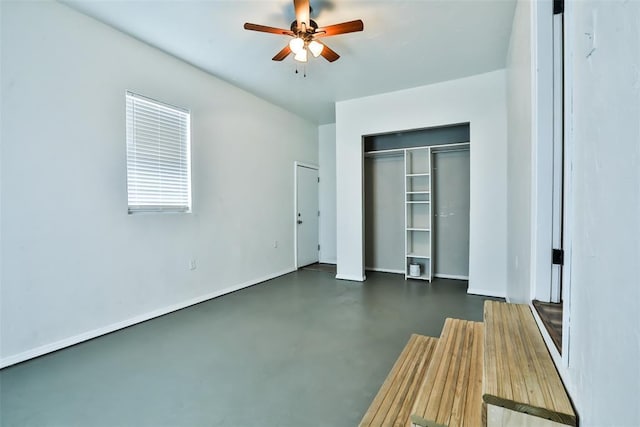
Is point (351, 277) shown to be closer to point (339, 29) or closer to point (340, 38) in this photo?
point (340, 38)

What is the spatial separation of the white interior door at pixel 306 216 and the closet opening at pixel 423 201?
4.45ft

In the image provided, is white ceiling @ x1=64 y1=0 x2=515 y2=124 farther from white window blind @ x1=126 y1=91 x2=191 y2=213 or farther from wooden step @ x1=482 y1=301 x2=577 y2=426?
wooden step @ x1=482 y1=301 x2=577 y2=426

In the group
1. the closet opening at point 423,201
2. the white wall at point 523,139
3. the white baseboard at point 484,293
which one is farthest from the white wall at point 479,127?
the white wall at point 523,139

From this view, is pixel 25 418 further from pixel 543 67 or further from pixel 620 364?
pixel 543 67

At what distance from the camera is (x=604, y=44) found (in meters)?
0.65

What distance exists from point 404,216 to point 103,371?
4.51m

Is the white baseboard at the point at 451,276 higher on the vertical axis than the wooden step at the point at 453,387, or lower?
lower

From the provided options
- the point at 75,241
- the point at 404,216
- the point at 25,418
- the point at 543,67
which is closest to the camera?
the point at 543,67

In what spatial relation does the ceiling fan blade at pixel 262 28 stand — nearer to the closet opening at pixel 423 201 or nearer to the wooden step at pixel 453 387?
the wooden step at pixel 453 387

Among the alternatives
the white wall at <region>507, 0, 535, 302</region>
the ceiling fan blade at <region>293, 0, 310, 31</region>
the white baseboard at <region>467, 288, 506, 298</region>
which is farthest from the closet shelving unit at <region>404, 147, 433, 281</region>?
the ceiling fan blade at <region>293, 0, 310, 31</region>

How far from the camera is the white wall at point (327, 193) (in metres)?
6.39

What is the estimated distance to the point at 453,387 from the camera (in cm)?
132

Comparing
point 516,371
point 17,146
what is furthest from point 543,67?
point 17,146

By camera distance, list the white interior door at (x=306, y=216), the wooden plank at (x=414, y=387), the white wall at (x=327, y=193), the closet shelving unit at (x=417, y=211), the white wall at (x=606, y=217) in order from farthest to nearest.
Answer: the white wall at (x=327, y=193) < the white interior door at (x=306, y=216) < the closet shelving unit at (x=417, y=211) < the wooden plank at (x=414, y=387) < the white wall at (x=606, y=217)
